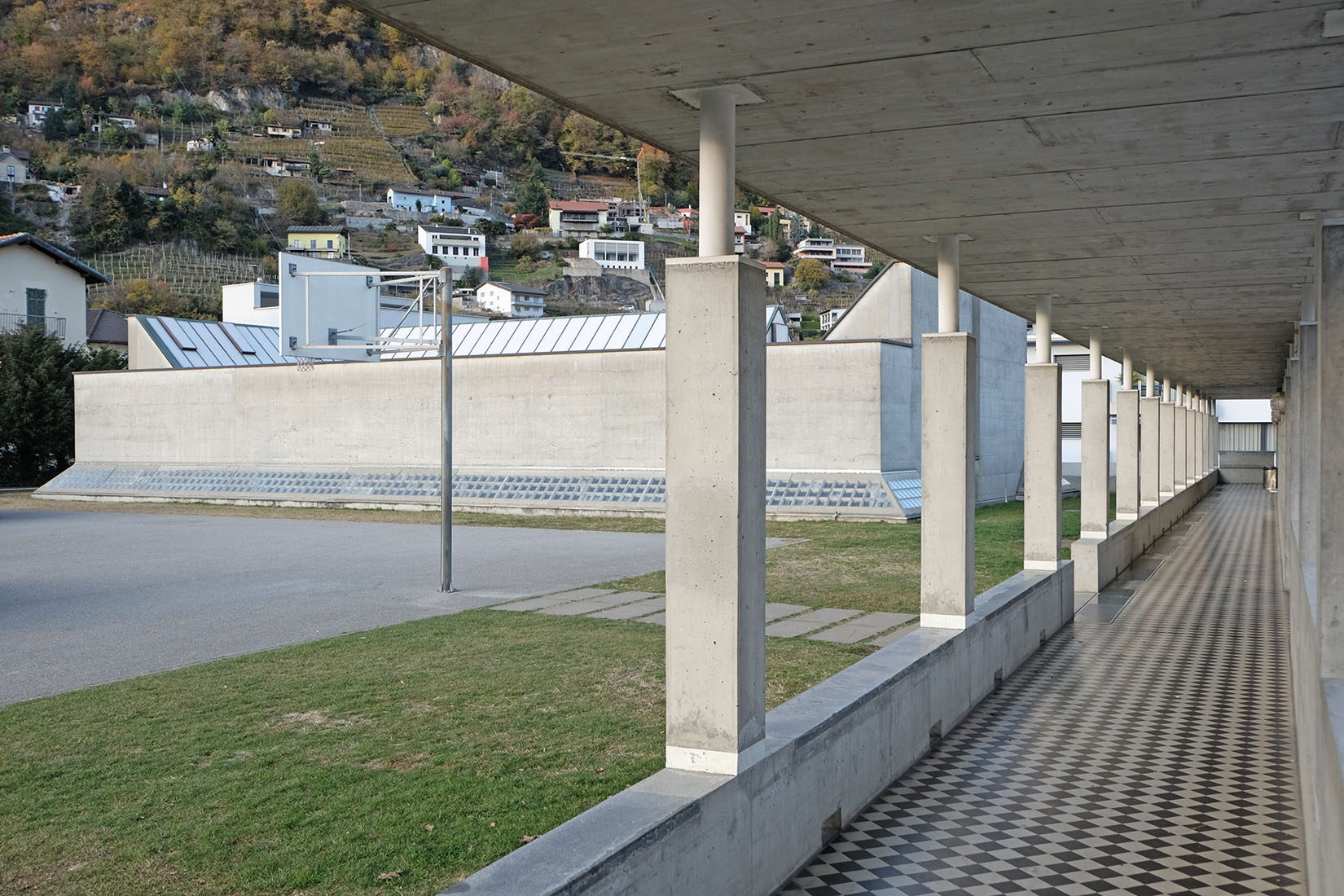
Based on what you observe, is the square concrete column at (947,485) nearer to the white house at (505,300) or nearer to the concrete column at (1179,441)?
the concrete column at (1179,441)

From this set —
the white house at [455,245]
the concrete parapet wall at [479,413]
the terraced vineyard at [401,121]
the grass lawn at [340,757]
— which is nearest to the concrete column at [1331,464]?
the grass lawn at [340,757]

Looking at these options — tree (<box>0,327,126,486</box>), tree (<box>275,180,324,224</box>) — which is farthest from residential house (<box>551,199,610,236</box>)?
tree (<box>0,327,126,486</box>)

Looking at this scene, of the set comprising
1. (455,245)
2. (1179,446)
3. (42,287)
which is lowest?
(1179,446)

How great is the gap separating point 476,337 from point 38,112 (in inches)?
3549

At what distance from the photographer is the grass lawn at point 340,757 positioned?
461 cm

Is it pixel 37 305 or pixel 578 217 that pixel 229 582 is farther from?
pixel 578 217

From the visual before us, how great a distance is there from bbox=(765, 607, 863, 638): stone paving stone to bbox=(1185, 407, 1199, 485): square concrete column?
20.4 meters

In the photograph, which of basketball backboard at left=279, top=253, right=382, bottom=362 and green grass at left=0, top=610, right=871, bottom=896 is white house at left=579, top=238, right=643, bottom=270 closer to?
basketball backboard at left=279, top=253, right=382, bottom=362

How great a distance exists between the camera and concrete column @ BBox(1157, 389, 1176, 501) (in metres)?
24.2

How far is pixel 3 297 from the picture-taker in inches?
1639

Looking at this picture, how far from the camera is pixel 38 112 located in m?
106

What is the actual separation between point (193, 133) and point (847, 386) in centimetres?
11156

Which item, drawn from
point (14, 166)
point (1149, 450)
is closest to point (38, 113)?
point (14, 166)

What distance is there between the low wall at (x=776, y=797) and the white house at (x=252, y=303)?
44.6 meters
